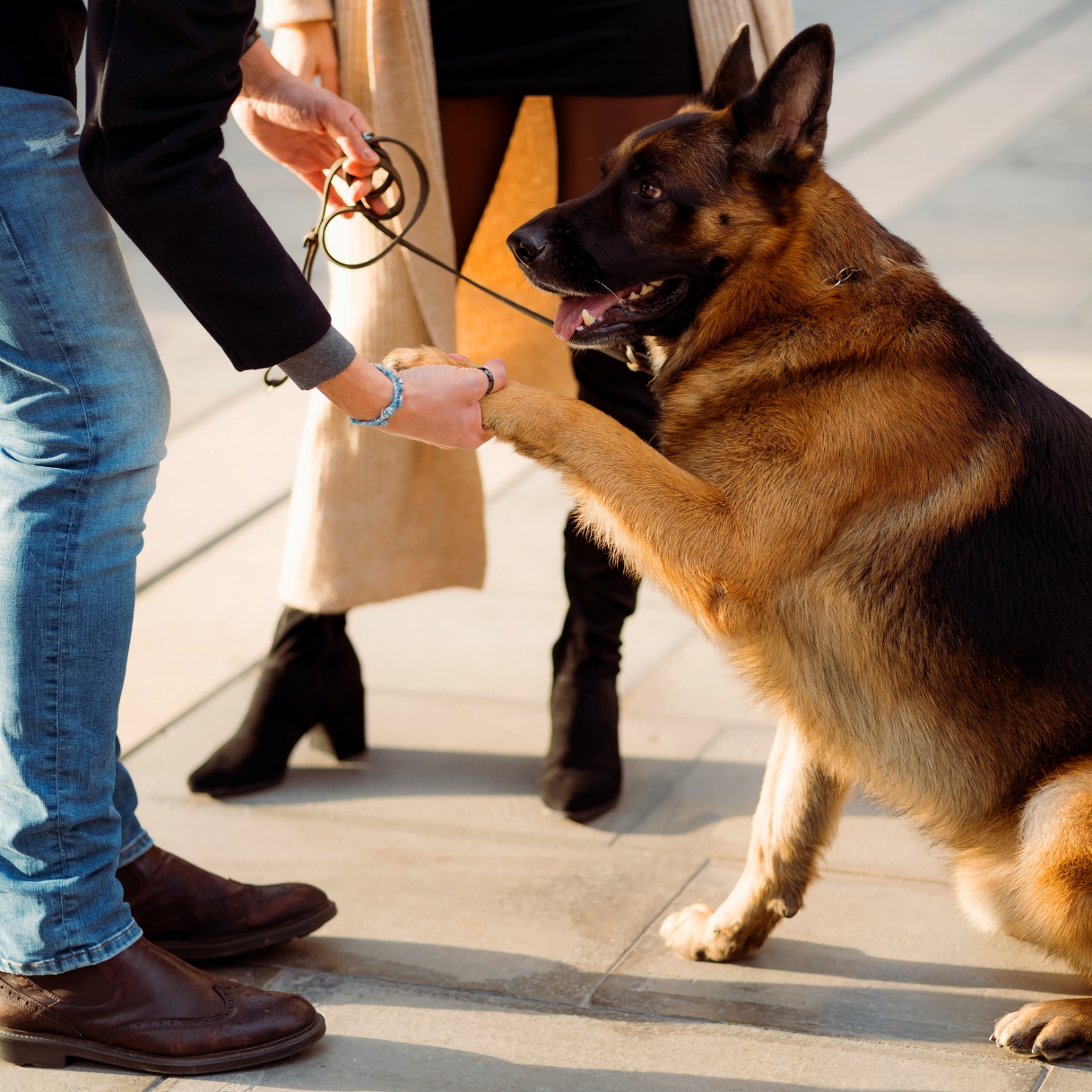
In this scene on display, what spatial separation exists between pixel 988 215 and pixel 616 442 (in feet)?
20.2

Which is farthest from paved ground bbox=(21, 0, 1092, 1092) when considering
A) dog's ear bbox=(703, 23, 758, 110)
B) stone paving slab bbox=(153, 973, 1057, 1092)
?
dog's ear bbox=(703, 23, 758, 110)

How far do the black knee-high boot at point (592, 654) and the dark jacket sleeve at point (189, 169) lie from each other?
3.86ft

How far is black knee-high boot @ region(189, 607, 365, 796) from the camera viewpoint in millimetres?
3430

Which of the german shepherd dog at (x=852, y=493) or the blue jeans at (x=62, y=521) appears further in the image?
the german shepherd dog at (x=852, y=493)

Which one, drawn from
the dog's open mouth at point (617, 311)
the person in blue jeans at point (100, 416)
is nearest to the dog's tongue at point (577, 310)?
the dog's open mouth at point (617, 311)

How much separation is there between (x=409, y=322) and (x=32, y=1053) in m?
1.75

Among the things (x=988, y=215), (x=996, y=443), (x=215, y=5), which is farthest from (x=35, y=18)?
(x=988, y=215)

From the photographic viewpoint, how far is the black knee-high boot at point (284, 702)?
11.3 feet

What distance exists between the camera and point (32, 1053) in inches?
95.7

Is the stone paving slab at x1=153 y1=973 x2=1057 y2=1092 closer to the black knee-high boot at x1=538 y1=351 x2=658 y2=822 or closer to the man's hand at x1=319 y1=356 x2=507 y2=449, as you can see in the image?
the black knee-high boot at x1=538 y1=351 x2=658 y2=822

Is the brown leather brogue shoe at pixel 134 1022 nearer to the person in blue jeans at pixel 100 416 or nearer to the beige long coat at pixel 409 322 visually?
the person in blue jeans at pixel 100 416

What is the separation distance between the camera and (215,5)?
1979 millimetres

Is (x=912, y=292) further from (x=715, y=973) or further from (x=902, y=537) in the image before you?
(x=715, y=973)

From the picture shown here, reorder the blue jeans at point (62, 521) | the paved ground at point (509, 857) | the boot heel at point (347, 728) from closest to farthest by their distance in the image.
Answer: the blue jeans at point (62, 521) → the paved ground at point (509, 857) → the boot heel at point (347, 728)
